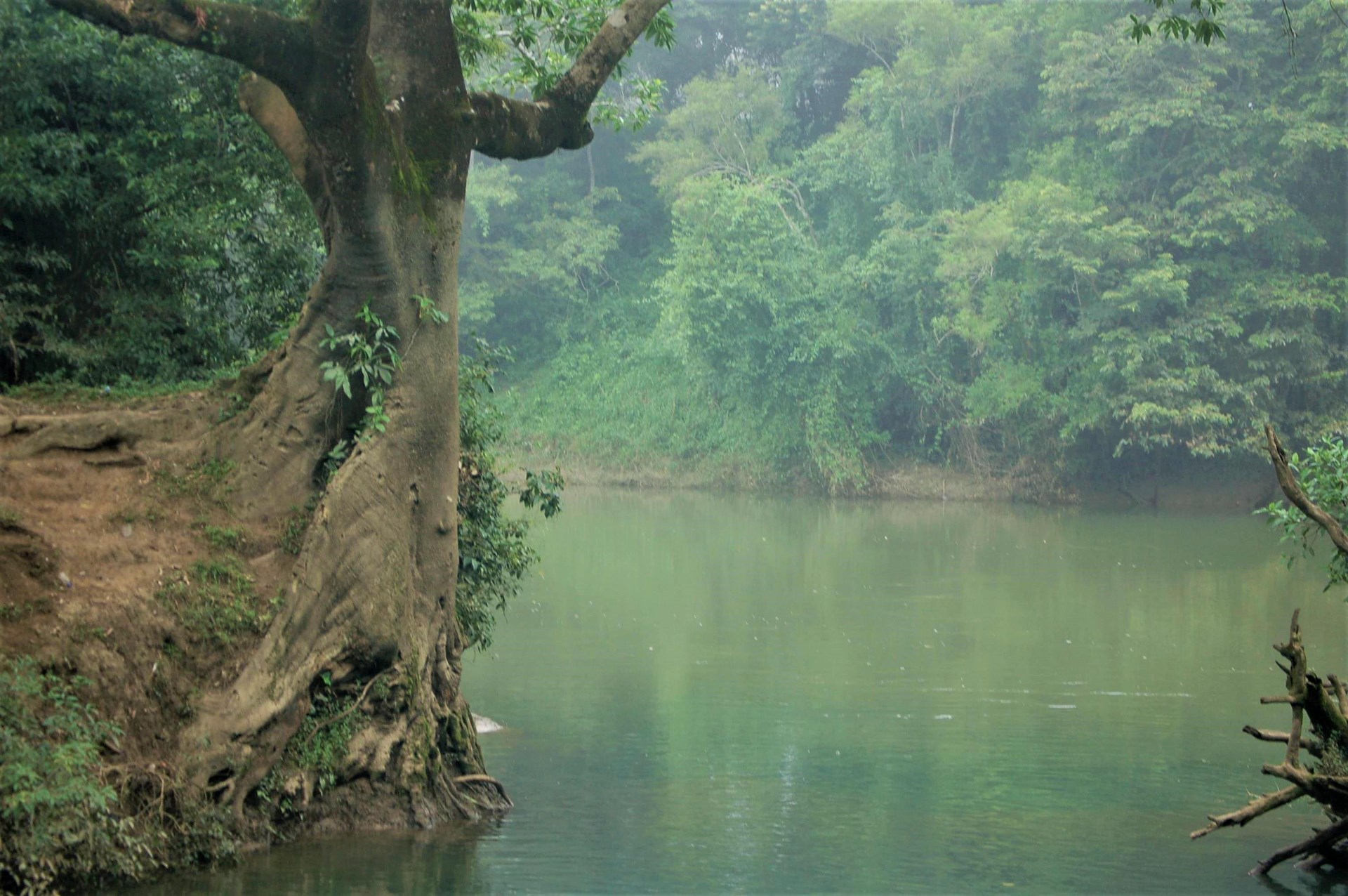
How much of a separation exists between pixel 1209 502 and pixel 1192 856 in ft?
81.2

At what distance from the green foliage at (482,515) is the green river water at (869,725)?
1129 millimetres

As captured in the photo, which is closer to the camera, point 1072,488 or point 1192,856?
point 1192,856

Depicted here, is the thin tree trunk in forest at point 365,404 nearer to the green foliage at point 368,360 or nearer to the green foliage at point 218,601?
the green foliage at point 368,360

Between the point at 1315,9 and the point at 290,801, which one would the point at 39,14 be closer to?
the point at 290,801

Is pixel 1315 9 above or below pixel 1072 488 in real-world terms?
above

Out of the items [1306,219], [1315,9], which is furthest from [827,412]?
[1315,9]

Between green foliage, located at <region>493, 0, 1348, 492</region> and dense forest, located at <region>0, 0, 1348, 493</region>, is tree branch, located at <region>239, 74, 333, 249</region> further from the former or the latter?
green foliage, located at <region>493, 0, 1348, 492</region>

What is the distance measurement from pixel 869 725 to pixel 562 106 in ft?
17.7

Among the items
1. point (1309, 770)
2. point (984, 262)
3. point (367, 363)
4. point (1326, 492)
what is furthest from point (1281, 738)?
point (984, 262)

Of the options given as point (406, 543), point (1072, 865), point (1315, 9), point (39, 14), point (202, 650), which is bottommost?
point (1072, 865)

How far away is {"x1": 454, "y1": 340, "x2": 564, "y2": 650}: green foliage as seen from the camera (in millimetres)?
10039

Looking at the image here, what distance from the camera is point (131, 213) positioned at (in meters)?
11.8

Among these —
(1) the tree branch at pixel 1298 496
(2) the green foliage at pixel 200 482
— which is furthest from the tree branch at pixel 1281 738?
(2) the green foliage at pixel 200 482

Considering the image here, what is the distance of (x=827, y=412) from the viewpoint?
1353 inches
